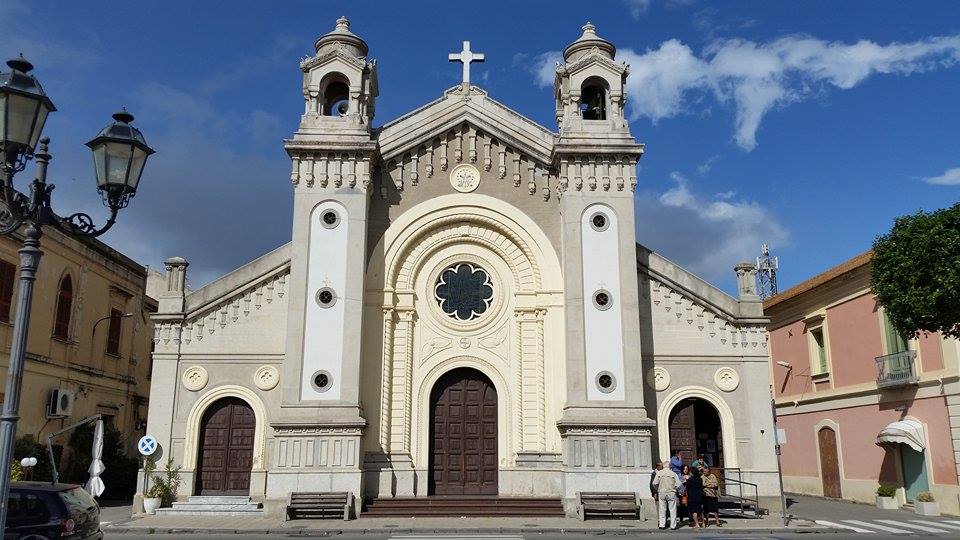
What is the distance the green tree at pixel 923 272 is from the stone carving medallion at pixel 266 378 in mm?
16053

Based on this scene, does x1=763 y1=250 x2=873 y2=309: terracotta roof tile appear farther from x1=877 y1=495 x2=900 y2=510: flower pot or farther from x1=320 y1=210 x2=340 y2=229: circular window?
x1=320 y1=210 x2=340 y2=229: circular window

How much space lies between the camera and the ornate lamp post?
7.18m

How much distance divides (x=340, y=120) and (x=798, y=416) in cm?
2189

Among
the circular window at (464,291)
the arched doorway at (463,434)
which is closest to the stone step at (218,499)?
the arched doorway at (463,434)

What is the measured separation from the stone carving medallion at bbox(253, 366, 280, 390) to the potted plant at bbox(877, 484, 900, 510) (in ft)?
62.5

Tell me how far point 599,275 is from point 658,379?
3451 millimetres

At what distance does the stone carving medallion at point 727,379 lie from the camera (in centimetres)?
2153

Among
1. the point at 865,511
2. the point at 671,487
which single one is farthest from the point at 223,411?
the point at 865,511

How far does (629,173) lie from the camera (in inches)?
856

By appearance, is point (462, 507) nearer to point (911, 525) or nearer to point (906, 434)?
point (911, 525)

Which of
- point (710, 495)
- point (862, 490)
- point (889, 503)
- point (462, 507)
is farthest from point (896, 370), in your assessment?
point (462, 507)

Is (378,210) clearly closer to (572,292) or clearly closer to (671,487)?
(572,292)

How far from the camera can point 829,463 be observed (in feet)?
93.2

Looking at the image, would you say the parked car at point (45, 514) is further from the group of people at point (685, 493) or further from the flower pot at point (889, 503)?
the flower pot at point (889, 503)
